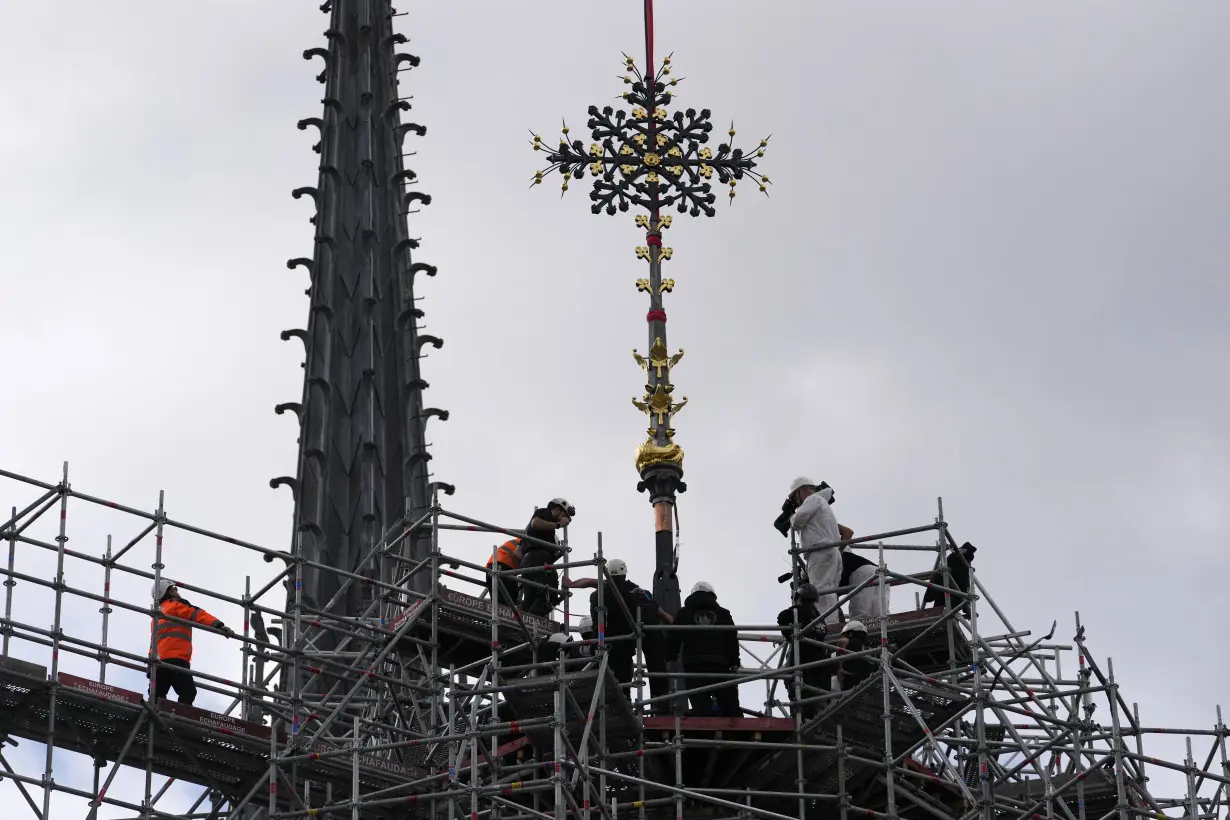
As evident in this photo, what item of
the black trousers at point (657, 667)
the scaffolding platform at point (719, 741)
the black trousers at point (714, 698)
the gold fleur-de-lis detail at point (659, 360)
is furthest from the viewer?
the gold fleur-de-lis detail at point (659, 360)

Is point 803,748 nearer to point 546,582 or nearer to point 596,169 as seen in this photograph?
point 546,582

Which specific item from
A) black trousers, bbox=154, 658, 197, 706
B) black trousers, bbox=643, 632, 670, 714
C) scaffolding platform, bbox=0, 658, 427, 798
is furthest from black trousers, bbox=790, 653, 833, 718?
black trousers, bbox=154, 658, 197, 706

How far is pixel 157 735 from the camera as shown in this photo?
50.7 m

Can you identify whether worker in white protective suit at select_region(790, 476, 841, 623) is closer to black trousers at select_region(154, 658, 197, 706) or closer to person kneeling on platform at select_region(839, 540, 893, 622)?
person kneeling on platform at select_region(839, 540, 893, 622)

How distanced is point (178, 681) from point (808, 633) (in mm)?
10179

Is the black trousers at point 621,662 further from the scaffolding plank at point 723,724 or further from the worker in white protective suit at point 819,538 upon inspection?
the worker in white protective suit at point 819,538

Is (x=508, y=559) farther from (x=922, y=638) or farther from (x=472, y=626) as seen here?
(x=922, y=638)

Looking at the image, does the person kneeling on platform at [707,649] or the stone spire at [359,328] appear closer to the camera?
the person kneeling on platform at [707,649]

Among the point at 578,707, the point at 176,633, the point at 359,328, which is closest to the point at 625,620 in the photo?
the point at 578,707

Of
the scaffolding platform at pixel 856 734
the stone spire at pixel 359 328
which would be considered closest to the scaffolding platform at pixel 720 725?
the scaffolding platform at pixel 856 734

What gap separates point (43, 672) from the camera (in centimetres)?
4950

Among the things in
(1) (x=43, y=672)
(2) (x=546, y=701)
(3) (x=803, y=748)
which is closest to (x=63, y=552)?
(1) (x=43, y=672)

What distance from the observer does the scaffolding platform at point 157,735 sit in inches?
1944

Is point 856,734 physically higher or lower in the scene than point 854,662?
lower
